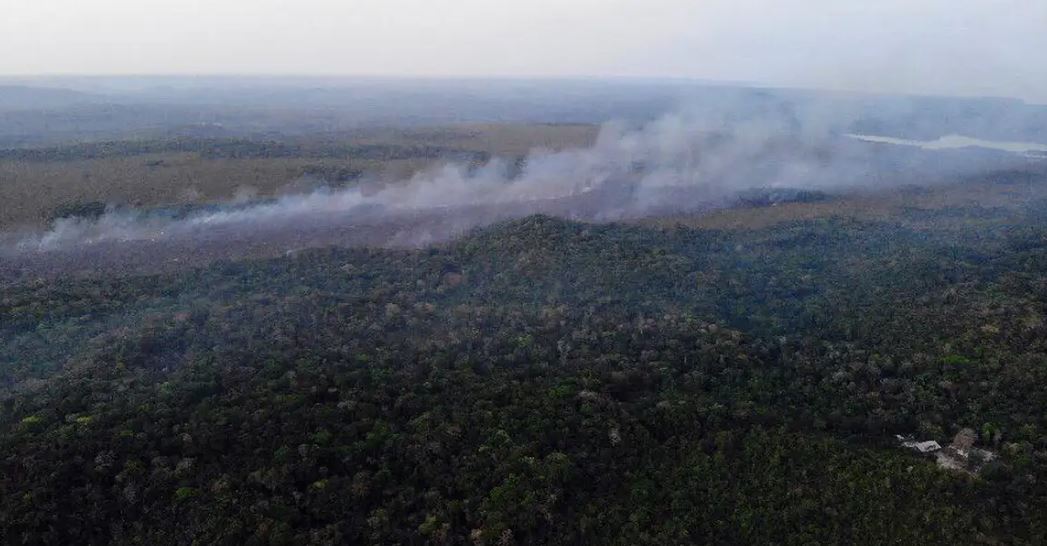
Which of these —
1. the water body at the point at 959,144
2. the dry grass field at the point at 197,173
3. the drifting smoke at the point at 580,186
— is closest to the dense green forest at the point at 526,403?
the drifting smoke at the point at 580,186

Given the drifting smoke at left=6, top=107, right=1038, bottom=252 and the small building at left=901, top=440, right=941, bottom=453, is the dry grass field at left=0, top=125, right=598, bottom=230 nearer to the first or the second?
the drifting smoke at left=6, top=107, right=1038, bottom=252

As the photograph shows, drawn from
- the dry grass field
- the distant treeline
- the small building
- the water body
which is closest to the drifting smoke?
the dry grass field

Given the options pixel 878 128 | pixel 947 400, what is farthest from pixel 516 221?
pixel 878 128

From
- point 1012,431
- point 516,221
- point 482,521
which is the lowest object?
point 482,521

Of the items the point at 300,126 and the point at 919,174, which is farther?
the point at 300,126

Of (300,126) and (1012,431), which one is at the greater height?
(300,126)

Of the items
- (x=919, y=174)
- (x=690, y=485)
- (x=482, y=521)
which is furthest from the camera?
(x=919, y=174)

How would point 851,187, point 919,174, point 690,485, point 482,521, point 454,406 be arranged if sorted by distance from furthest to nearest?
point 919,174 → point 851,187 → point 454,406 → point 690,485 → point 482,521

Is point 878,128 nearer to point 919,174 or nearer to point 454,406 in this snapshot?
point 919,174
